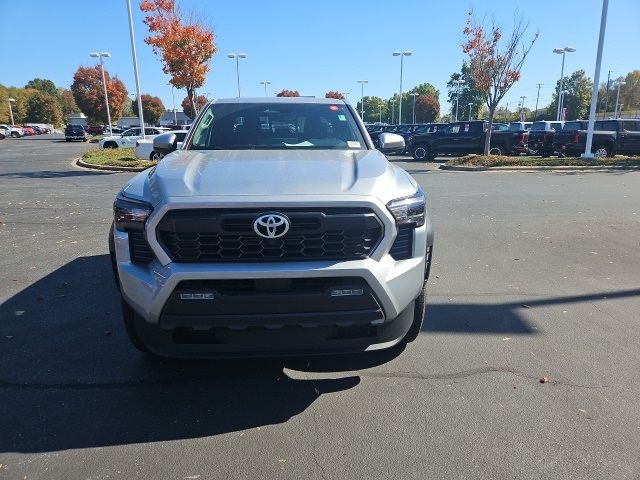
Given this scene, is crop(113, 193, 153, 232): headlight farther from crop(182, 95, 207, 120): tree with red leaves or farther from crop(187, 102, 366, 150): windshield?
crop(182, 95, 207, 120): tree with red leaves

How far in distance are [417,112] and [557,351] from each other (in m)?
120

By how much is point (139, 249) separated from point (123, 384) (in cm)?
107

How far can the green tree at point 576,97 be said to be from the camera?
88.2 meters

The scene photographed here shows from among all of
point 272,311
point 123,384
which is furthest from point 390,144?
point 123,384

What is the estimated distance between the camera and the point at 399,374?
3.37m

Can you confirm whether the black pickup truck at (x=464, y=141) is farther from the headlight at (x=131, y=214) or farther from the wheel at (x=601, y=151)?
the headlight at (x=131, y=214)

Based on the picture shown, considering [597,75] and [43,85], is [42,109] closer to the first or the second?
[43,85]

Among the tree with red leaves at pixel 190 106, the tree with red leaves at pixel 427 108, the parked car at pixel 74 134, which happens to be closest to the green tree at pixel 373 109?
the tree with red leaves at pixel 427 108

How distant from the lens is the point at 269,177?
289 centimetres

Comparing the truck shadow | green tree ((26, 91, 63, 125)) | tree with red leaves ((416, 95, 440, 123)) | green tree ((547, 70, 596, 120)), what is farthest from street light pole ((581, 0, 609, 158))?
green tree ((26, 91, 63, 125))

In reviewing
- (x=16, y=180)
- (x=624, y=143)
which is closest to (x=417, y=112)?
(x=624, y=143)

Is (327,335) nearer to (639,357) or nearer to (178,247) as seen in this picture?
(178,247)

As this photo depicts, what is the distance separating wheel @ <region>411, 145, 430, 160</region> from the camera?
23.9 m

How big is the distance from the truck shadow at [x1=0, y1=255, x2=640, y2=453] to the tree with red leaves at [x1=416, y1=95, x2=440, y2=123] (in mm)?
116788
